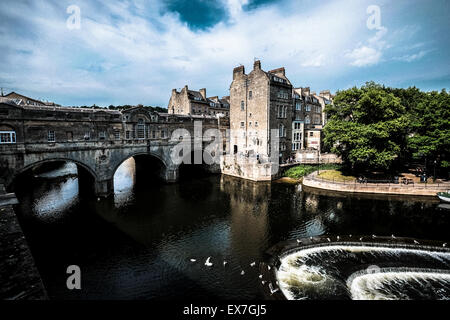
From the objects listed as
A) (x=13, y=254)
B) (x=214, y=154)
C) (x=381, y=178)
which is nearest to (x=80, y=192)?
(x=214, y=154)

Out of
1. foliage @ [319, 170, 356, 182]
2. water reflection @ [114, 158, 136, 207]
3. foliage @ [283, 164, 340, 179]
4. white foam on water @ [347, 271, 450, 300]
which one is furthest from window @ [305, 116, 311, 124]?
white foam on water @ [347, 271, 450, 300]

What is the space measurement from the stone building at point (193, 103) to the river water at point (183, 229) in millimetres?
28465

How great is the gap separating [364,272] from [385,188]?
21.3m

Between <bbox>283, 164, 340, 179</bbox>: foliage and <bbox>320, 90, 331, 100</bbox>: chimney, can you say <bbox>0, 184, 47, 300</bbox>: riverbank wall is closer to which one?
<bbox>283, 164, 340, 179</bbox>: foliage

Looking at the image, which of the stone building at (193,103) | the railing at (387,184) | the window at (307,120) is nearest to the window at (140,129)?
the stone building at (193,103)

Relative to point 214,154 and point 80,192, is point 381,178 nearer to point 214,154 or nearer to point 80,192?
point 214,154

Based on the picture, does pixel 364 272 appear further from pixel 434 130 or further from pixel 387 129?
pixel 434 130

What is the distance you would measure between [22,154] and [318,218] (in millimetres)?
30825

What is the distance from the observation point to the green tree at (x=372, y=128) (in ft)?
102

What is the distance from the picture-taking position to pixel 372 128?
3144 cm

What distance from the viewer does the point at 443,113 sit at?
3023 cm

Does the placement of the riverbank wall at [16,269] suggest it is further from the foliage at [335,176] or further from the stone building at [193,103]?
the stone building at [193,103]

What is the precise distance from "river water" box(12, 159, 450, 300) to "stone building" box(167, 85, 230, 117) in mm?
28465

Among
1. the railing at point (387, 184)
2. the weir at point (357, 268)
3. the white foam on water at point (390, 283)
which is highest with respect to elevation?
the railing at point (387, 184)
